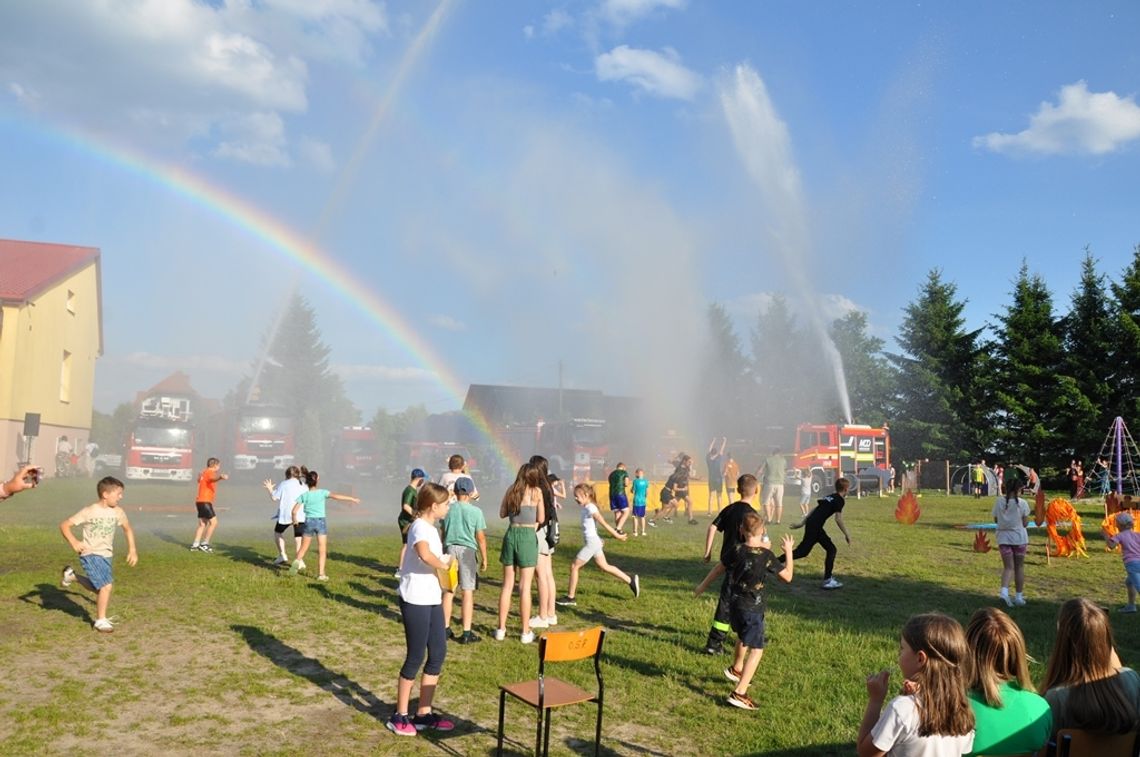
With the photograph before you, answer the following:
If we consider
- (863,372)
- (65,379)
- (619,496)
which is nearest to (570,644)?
(619,496)

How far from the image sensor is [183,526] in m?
20.3

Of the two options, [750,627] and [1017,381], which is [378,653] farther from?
[1017,381]

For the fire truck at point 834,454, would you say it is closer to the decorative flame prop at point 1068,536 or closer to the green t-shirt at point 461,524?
the decorative flame prop at point 1068,536

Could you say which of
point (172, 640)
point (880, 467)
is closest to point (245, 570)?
point (172, 640)

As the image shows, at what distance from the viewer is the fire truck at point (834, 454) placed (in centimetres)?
3606

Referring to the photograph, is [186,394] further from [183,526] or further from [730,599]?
[730,599]

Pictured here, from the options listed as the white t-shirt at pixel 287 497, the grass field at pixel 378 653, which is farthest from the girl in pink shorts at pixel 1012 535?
the white t-shirt at pixel 287 497

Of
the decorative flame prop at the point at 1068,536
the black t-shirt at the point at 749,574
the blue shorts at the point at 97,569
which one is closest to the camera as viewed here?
the black t-shirt at the point at 749,574

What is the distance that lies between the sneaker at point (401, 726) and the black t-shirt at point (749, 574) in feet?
9.72

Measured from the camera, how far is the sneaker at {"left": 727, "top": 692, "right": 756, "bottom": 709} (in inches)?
279

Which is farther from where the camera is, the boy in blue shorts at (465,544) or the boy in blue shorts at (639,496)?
the boy in blue shorts at (639,496)

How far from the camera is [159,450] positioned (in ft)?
123

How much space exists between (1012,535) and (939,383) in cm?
4107

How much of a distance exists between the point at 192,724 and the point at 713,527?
5533mm
